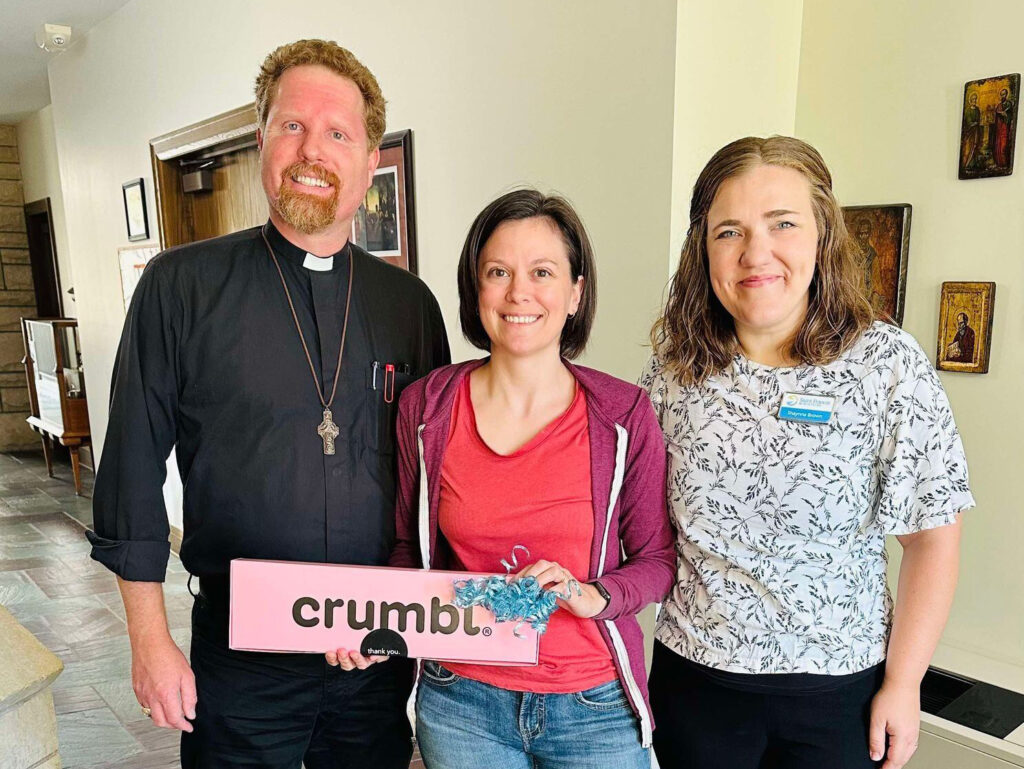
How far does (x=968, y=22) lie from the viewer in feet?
5.51

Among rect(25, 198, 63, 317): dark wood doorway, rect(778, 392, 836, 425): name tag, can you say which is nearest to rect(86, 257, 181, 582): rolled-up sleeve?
rect(778, 392, 836, 425): name tag

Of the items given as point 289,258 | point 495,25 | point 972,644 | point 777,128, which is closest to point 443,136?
point 495,25

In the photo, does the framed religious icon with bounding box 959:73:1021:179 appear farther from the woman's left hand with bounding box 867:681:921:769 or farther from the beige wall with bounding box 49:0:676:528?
the woman's left hand with bounding box 867:681:921:769

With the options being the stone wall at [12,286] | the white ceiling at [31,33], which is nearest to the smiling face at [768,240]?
the white ceiling at [31,33]

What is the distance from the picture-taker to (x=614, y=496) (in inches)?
44.9

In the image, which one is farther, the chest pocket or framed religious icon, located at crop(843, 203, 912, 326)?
framed religious icon, located at crop(843, 203, 912, 326)

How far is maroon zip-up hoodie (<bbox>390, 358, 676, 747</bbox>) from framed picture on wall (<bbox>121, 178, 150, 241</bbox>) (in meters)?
3.50

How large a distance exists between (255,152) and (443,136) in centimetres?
149

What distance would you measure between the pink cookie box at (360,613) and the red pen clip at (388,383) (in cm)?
34

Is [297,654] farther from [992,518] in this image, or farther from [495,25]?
[495,25]

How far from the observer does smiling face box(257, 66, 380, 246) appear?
1262mm

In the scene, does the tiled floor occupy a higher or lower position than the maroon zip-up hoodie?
lower

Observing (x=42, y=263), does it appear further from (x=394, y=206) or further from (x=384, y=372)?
(x=384, y=372)

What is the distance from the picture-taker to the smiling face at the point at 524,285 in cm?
114
